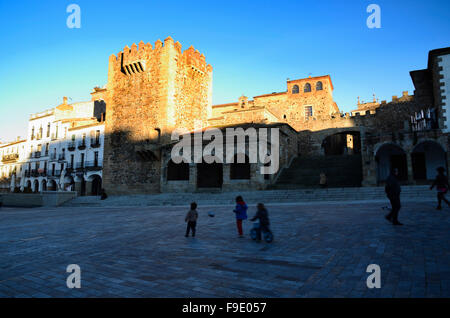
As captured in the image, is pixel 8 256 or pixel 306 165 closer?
pixel 8 256

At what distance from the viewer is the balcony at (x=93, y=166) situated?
34.6m

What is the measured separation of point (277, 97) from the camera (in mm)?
40938

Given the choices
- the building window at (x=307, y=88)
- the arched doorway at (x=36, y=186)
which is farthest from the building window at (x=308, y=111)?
the arched doorway at (x=36, y=186)

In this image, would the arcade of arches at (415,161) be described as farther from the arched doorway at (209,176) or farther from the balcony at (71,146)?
the balcony at (71,146)

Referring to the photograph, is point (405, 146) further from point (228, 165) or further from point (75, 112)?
point (75, 112)

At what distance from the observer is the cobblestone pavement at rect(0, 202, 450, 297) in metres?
3.51

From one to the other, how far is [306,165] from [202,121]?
13.9 metres

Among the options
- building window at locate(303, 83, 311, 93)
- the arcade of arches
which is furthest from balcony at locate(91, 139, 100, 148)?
the arcade of arches

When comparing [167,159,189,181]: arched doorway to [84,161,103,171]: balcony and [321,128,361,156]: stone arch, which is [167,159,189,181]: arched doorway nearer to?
[84,161,103,171]: balcony

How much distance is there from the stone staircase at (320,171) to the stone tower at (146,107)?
12.5 m

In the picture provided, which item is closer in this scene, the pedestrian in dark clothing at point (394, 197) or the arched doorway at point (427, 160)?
the pedestrian in dark clothing at point (394, 197)

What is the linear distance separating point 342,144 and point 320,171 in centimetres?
1252

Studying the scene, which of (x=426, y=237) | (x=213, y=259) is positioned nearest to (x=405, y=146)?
(x=426, y=237)

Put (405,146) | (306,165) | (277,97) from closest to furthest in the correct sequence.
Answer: (405,146)
(306,165)
(277,97)
